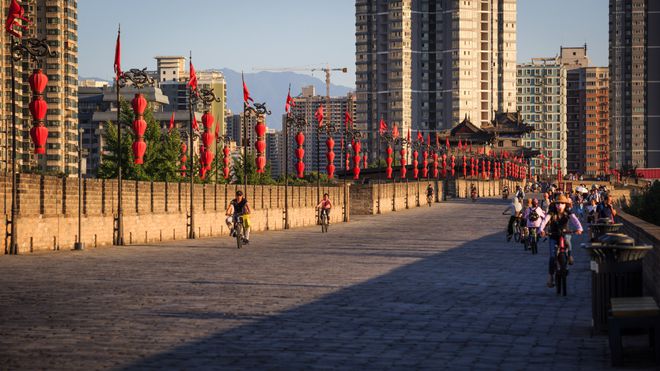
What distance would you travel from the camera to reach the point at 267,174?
13275 centimetres

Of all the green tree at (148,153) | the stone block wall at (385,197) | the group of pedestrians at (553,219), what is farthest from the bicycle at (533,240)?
the green tree at (148,153)

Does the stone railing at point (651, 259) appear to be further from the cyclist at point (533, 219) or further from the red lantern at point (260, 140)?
the red lantern at point (260, 140)

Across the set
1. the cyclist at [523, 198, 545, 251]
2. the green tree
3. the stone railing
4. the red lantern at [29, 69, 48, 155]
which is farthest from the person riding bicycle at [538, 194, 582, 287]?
the green tree

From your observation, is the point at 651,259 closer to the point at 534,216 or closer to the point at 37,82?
the point at 534,216

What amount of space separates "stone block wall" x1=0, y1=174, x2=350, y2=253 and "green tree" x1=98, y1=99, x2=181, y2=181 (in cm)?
3954

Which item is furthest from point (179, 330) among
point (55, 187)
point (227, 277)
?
point (55, 187)

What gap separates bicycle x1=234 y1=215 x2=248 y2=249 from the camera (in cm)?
3550

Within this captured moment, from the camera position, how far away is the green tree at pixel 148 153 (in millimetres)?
92062

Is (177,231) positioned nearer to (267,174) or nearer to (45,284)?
(45,284)

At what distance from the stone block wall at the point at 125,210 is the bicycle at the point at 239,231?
3411mm

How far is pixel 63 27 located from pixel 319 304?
18667cm

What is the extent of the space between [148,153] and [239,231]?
60.8 meters

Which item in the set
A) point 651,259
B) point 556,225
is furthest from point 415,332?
point 556,225

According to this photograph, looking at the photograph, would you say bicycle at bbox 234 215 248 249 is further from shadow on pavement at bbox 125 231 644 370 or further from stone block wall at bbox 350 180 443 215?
stone block wall at bbox 350 180 443 215
